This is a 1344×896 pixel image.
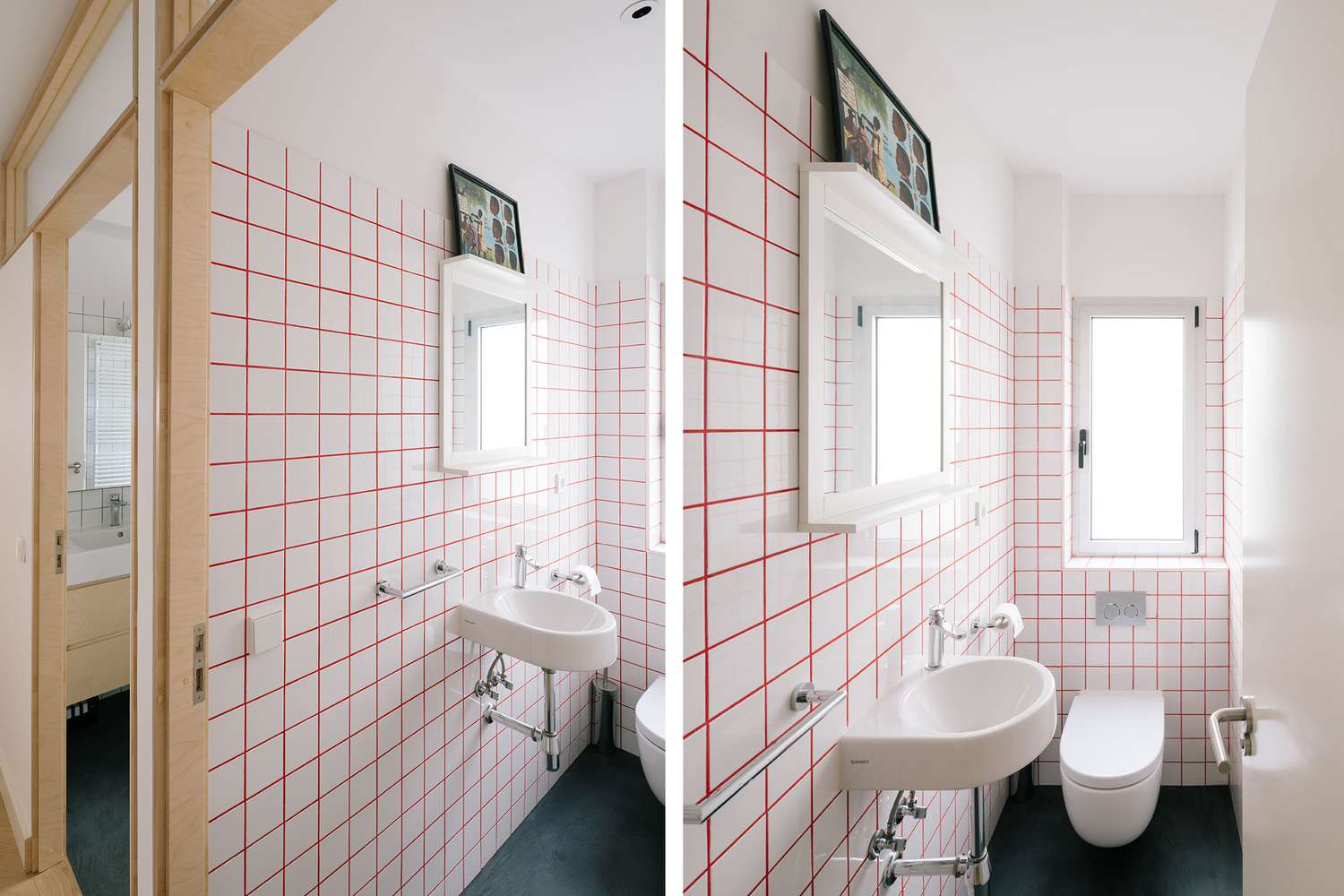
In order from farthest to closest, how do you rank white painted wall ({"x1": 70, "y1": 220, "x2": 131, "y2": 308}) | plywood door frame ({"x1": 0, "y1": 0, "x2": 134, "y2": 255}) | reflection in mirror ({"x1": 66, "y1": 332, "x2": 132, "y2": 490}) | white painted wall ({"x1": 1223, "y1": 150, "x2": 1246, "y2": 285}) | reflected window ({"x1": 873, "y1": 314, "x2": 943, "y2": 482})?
1. reflection in mirror ({"x1": 66, "y1": 332, "x2": 132, "y2": 490})
2. white painted wall ({"x1": 70, "y1": 220, "x2": 131, "y2": 308})
3. white painted wall ({"x1": 1223, "y1": 150, "x2": 1246, "y2": 285})
4. plywood door frame ({"x1": 0, "y1": 0, "x2": 134, "y2": 255})
5. reflected window ({"x1": 873, "y1": 314, "x2": 943, "y2": 482})

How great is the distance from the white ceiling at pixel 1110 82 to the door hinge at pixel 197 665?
67.4 inches

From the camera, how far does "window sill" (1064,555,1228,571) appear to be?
1.67 metres

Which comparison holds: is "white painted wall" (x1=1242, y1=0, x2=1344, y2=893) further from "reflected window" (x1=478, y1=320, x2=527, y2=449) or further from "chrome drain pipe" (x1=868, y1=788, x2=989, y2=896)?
"reflected window" (x1=478, y1=320, x2=527, y2=449)

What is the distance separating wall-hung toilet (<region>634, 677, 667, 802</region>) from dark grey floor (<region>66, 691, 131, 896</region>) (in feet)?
5.66

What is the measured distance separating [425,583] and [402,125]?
26.3 inches

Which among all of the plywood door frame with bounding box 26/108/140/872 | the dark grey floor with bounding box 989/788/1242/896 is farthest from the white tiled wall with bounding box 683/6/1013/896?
the plywood door frame with bounding box 26/108/140/872

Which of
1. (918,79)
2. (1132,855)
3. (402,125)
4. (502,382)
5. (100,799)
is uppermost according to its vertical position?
(918,79)

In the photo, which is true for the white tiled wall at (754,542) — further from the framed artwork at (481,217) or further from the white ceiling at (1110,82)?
the white ceiling at (1110,82)

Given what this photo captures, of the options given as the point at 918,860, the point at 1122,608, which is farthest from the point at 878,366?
the point at 1122,608

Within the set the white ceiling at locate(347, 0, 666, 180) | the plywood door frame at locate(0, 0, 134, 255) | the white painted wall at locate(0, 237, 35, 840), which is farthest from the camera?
the white painted wall at locate(0, 237, 35, 840)

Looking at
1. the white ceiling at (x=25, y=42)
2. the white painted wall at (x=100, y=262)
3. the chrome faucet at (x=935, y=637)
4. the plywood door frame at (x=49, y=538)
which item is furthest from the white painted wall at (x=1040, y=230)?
the white painted wall at (x=100, y=262)

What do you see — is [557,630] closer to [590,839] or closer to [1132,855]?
[590,839]

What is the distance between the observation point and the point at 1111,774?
1365 mm

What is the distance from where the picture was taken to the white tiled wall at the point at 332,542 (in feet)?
2.81
